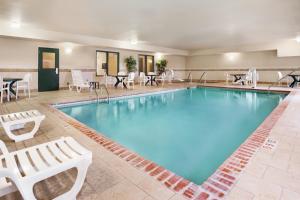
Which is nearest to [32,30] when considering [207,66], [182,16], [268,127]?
[182,16]

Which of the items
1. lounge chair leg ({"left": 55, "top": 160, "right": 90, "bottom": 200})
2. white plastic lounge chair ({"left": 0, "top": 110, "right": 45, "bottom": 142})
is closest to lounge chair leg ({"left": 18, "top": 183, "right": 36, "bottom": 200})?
lounge chair leg ({"left": 55, "top": 160, "right": 90, "bottom": 200})

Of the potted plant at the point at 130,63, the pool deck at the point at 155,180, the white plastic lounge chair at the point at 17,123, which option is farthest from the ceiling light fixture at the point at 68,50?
the pool deck at the point at 155,180

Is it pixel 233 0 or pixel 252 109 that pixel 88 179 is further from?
pixel 252 109

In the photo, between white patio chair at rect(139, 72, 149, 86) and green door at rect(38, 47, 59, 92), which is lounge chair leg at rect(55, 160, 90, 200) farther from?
white patio chair at rect(139, 72, 149, 86)

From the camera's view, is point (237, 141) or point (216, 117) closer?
point (237, 141)

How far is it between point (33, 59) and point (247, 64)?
12.1m

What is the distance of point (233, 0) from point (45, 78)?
7.66 m

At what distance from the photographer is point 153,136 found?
3.66 meters

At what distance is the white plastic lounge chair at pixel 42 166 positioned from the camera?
1.24 m

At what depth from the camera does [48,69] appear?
845cm

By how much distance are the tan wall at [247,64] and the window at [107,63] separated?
686 centimetres

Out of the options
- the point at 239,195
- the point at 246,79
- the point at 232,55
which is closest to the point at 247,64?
the point at 232,55

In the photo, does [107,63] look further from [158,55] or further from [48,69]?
[158,55]

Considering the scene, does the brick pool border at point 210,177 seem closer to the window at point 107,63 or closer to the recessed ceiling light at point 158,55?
the window at point 107,63
